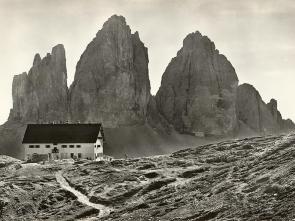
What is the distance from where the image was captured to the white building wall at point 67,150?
141 metres

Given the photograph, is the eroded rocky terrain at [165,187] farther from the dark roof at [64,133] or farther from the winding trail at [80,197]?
the dark roof at [64,133]

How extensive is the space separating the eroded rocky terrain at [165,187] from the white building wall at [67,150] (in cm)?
2032

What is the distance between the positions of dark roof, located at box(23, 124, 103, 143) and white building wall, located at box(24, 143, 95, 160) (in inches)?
42.3

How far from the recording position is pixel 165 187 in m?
87.8

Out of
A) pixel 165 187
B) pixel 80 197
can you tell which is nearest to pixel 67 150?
pixel 80 197

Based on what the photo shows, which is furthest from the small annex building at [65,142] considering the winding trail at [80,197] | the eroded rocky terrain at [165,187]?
the winding trail at [80,197]

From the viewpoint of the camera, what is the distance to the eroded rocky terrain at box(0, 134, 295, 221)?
208 ft

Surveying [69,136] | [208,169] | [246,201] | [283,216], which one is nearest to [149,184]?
[208,169]

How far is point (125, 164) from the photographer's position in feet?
373

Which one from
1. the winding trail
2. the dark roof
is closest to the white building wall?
the dark roof

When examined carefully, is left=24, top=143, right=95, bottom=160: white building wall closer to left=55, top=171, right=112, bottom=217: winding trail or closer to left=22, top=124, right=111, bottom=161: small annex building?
left=22, top=124, right=111, bottom=161: small annex building

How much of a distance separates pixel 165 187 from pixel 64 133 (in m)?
62.5

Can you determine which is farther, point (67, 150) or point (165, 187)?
point (67, 150)

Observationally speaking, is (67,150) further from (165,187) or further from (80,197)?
(165,187)
